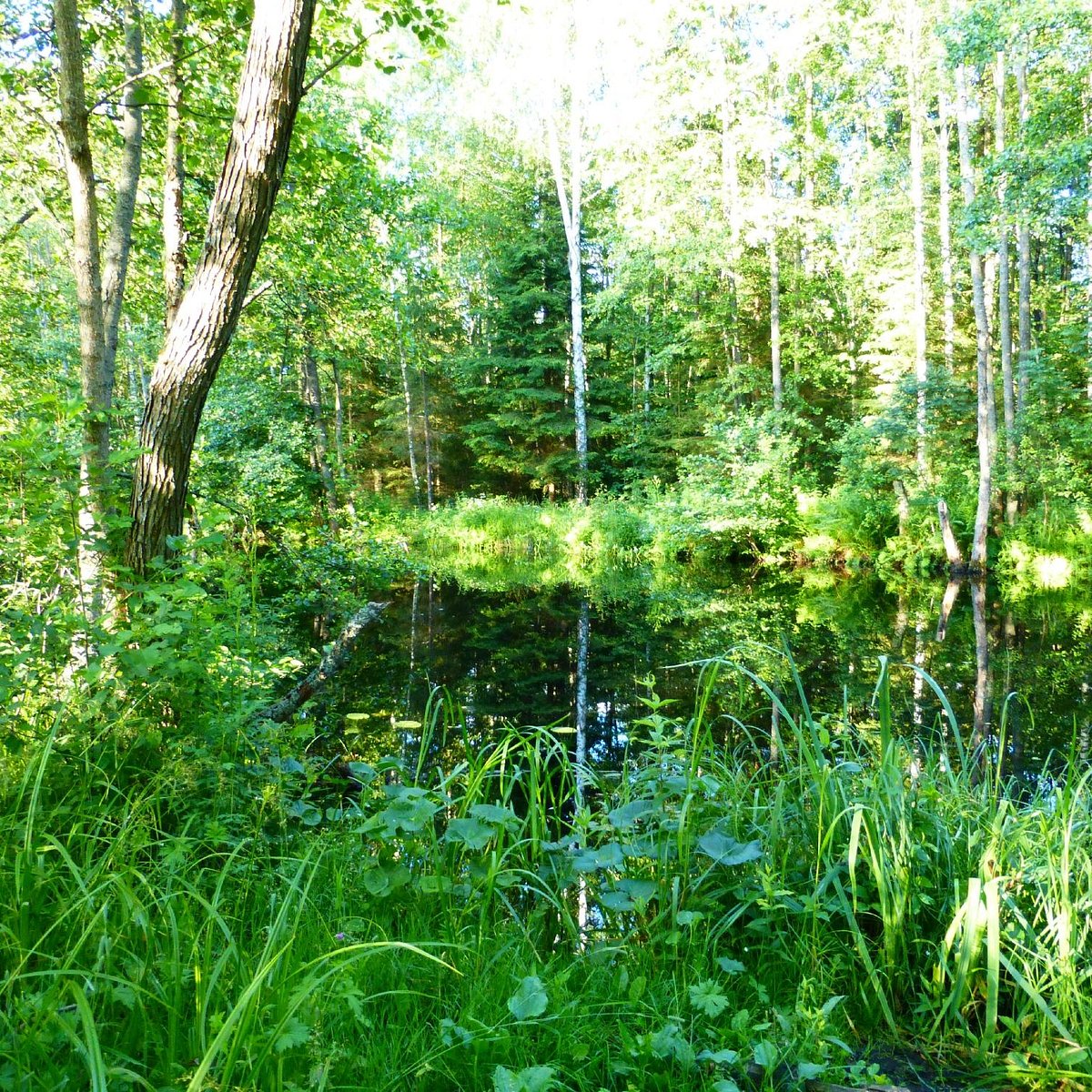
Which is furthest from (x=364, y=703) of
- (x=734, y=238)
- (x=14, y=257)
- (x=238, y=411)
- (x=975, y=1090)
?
(x=734, y=238)

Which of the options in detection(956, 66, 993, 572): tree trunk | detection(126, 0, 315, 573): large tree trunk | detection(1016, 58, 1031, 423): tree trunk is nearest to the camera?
detection(126, 0, 315, 573): large tree trunk

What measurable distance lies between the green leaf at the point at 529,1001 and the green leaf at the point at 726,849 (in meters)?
0.61

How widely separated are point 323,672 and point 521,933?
362 centimetres

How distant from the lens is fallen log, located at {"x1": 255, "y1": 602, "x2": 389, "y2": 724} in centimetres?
397

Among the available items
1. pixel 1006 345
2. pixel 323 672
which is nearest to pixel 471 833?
pixel 323 672

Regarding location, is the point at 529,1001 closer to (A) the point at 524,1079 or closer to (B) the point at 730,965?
(A) the point at 524,1079

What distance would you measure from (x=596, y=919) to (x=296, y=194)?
591 centimetres

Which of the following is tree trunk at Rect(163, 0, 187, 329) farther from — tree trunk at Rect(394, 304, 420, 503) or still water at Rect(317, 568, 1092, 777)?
tree trunk at Rect(394, 304, 420, 503)

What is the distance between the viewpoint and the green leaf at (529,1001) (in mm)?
1394

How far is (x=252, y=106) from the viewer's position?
2537 millimetres

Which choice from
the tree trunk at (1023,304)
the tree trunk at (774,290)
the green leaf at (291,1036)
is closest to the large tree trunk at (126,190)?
the green leaf at (291,1036)

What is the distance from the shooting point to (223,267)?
8.64 ft

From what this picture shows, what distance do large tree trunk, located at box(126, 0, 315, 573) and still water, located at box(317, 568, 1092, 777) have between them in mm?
1935

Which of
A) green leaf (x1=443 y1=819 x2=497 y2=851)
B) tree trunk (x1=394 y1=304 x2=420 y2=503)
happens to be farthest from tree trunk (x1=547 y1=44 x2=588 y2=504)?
green leaf (x1=443 y1=819 x2=497 y2=851)
